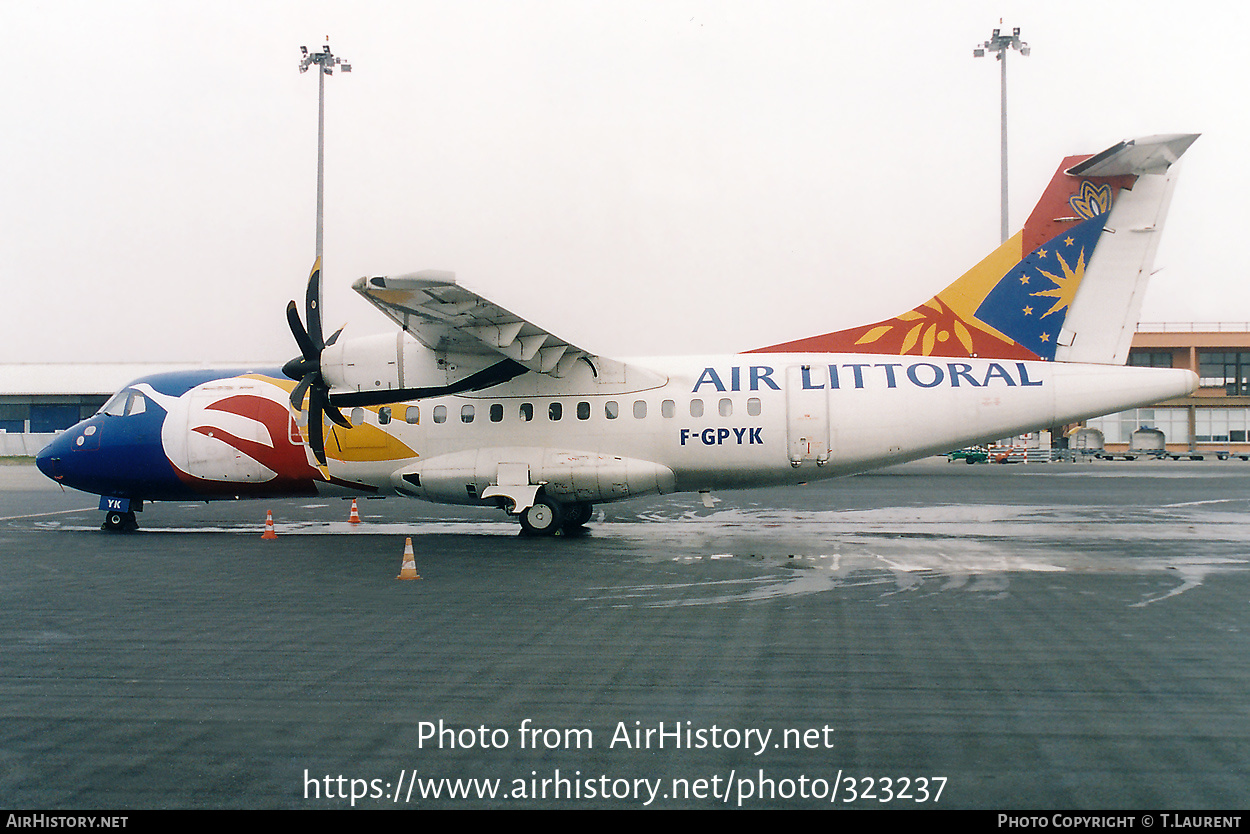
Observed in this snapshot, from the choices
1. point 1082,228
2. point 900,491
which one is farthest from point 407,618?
point 900,491

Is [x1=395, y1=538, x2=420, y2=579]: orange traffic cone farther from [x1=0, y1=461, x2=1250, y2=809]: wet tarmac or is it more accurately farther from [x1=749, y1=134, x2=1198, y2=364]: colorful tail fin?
[x1=749, y1=134, x2=1198, y2=364]: colorful tail fin

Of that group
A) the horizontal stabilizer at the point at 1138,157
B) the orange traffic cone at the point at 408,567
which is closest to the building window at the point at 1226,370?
the horizontal stabilizer at the point at 1138,157

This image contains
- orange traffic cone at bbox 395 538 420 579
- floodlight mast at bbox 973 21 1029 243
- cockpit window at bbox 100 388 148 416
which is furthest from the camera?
floodlight mast at bbox 973 21 1029 243

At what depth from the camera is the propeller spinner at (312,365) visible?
51.7 feet

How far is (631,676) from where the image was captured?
22.2 feet

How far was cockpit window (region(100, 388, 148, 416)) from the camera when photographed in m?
17.5

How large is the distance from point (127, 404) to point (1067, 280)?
748 inches

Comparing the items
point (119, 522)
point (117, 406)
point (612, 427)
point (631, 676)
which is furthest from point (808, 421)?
point (119, 522)

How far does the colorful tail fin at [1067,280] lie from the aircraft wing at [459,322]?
21.5 feet

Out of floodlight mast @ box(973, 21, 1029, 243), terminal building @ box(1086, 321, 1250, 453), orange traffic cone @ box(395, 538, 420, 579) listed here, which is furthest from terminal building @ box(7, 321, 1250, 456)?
orange traffic cone @ box(395, 538, 420, 579)

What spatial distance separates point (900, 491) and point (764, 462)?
610 inches

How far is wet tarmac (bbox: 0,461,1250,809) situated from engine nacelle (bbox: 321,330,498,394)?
3.24m

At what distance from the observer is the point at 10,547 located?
596 inches
